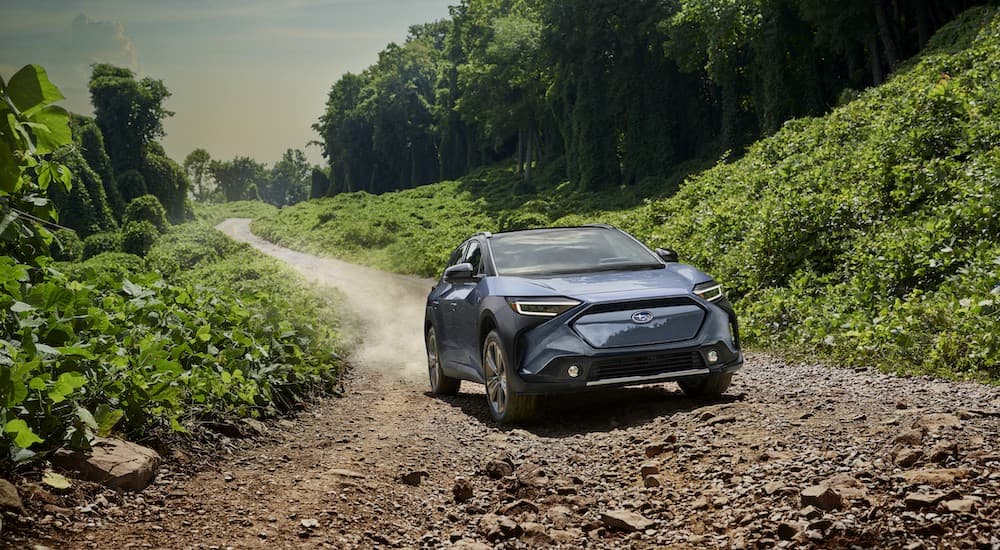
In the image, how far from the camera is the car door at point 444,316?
9.23m

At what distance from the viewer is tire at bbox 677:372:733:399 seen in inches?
295

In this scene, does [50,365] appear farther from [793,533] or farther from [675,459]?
[793,533]

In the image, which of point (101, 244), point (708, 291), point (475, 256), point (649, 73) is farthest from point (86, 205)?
point (708, 291)

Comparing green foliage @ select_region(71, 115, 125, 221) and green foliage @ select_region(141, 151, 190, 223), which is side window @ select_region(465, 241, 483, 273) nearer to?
green foliage @ select_region(71, 115, 125, 221)

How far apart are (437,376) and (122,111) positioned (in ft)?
261

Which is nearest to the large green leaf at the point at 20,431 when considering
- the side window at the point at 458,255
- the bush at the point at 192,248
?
the side window at the point at 458,255

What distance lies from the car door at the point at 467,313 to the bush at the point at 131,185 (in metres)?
74.6

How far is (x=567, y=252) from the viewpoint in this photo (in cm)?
846

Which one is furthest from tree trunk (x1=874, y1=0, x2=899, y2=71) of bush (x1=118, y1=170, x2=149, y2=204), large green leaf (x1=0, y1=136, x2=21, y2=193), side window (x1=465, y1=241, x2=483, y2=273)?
bush (x1=118, y1=170, x2=149, y2=204)

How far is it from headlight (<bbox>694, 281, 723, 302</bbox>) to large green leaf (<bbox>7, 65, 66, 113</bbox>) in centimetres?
560

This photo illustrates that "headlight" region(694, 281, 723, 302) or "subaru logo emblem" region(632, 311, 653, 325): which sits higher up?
"headlight" region(694, 281, 723, 302)

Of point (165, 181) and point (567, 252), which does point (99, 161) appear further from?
point (567, 252)

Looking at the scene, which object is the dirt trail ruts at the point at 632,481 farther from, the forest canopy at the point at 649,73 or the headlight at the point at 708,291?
the forest canopy at the point at 649,73

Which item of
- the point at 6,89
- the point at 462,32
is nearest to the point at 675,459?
the point at 6,89
